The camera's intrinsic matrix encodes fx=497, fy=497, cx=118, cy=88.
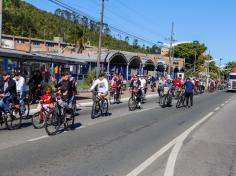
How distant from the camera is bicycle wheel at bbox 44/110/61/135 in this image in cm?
1355

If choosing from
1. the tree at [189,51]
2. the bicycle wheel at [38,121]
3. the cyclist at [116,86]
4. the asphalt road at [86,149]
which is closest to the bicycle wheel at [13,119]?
the asphalt road at [86,149]

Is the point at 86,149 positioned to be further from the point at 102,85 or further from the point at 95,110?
the point at 95,110

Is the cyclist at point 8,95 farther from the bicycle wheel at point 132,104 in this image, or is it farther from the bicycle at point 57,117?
the bicycle wheel at point 132,104

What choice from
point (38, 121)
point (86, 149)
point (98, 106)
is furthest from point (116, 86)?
point (86, 149)

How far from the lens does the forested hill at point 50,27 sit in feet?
356

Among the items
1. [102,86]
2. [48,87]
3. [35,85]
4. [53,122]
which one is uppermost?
[48,87]

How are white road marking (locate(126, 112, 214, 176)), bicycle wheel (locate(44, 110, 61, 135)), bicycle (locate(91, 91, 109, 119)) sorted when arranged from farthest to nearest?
bicycle (locate(91, 91, 109, 119))
bicycle wheel (locate(44, 110, 61, 135))
white road marking (locate(126, 112, 214, 176))

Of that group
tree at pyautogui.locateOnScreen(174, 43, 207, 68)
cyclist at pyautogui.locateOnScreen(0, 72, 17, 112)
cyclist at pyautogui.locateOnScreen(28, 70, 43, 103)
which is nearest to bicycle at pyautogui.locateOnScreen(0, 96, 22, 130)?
cyclist at pyautogui.locateOnScreen(0, 72, 17, 112)

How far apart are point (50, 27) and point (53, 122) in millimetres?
130734

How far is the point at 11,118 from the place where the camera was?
14477 millimetres

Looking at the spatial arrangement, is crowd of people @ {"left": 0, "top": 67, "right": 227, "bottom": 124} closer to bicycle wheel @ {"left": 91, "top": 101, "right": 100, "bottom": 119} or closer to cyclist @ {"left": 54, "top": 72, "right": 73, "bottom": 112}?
cyclist @ {"left": 54, "top": 72, "right": 73, "bottom": 112}

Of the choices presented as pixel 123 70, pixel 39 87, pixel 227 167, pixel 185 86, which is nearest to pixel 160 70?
pixel 123 70

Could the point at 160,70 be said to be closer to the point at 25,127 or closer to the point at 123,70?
the point at 123,70

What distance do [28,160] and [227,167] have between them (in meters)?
3.96
